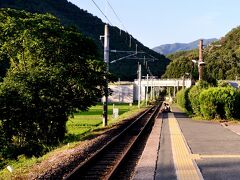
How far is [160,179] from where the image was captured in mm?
12602

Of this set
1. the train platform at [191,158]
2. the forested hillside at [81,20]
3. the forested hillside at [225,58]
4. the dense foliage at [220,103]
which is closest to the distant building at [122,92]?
the forested hillside at [81,20]

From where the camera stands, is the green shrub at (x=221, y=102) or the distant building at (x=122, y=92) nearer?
the green shrub at (x=221, y=102)

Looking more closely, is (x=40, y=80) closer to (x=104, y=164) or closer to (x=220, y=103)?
(x=104, y=164)

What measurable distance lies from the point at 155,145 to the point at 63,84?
316 inches

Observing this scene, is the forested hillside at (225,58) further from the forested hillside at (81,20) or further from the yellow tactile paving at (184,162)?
the yellow tactile paving at (184,162)

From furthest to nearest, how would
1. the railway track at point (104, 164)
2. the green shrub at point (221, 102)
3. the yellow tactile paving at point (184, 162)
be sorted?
the green shrub at point (221, 102) → the railway track at point (104, 164) → the yellow tactile paving at point (184, 162)

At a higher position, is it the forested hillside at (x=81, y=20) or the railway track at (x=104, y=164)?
the forested hillside at (x=81, y=20)

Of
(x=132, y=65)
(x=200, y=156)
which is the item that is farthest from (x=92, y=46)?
(x=132, y=65)

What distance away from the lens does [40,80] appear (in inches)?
969

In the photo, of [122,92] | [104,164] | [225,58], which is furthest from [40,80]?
[122,92]

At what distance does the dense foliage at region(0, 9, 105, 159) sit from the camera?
77.9 ft

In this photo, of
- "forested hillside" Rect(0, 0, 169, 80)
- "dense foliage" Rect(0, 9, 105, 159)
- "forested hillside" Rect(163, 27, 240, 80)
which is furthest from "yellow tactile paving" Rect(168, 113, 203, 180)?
"forested hillside" Rect(0, 0, 169, 80)

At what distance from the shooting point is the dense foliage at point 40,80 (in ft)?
77.9

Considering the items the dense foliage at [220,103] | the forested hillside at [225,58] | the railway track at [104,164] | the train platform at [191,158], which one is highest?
the forested hillside at [225,58]
